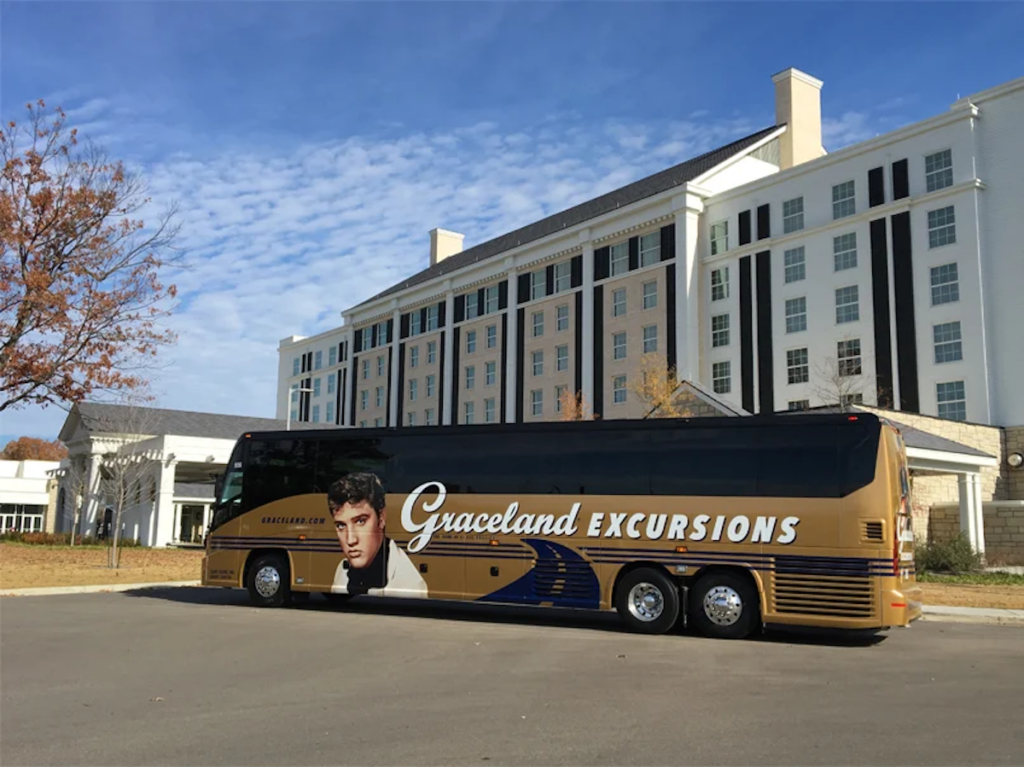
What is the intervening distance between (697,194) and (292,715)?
163 feet

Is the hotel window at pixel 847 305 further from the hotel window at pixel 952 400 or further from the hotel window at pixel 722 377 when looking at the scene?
the hotel window at pixel 722 377

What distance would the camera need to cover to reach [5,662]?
A: 11.1m

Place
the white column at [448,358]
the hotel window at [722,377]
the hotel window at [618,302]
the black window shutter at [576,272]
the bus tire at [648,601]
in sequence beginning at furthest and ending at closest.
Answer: the white column at [448,358] < the black window shutter at [576,272] < the hotel window at [618,302] < the hotel window at [722,377] < the bus tire at [648,601]

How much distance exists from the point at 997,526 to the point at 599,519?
85.8 feet

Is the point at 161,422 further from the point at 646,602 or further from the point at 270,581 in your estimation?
the point at 646,602

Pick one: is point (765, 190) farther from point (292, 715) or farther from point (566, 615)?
point (292, 715)

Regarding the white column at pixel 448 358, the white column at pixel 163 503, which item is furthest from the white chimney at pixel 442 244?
the white column at pixel 163 503

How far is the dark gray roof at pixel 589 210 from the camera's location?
5838 cm

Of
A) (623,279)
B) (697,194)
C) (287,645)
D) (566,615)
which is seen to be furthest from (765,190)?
(287,645)

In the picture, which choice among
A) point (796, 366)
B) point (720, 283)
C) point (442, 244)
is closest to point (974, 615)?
→ point (796, 366)

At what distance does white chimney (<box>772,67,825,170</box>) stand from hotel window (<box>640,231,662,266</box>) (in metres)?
8.61

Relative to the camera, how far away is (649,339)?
55.5m

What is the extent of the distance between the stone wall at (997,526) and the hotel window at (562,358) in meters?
28.5

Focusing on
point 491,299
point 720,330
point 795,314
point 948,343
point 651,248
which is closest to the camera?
point 948,343
